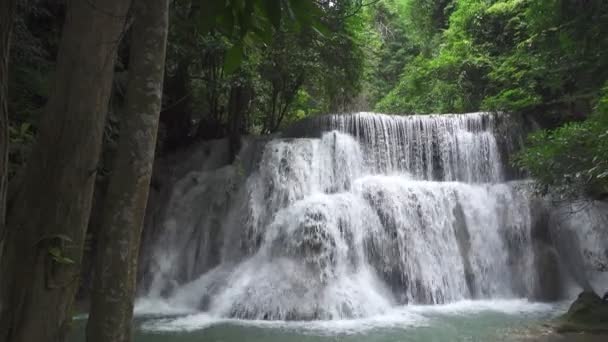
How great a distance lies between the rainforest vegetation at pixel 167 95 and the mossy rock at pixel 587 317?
1613mm

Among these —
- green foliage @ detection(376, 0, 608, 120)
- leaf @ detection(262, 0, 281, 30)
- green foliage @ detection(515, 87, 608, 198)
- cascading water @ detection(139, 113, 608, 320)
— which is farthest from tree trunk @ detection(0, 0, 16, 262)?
green foliage @ detection(376, 0, 608, 120)

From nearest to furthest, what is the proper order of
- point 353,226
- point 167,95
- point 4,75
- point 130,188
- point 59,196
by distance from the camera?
point 4,75
point 59,196
point 130,188
point 353,226
point 167,95

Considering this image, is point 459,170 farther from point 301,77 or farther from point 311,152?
point 301,77

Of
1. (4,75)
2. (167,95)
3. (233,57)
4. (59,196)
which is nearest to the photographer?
(4,75)

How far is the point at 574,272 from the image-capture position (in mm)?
10359

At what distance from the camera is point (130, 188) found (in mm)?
2480

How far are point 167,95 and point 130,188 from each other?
35.1ft

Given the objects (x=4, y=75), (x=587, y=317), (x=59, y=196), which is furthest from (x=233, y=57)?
(x=587, y=317)

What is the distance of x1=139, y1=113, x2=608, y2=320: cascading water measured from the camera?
923 cm

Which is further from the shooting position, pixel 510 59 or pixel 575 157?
pixel 510 59

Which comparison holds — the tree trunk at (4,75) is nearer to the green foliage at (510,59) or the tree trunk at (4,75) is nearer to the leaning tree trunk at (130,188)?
the leaning tree trunk at (130,188)

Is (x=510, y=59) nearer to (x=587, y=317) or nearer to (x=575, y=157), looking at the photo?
(x=575, y=157)

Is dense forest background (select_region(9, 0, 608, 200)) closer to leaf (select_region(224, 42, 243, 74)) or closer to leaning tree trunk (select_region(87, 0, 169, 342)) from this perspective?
leaning tree trunk (select_region(87, 0, 169, 342))

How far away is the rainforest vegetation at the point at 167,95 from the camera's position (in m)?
1.72
